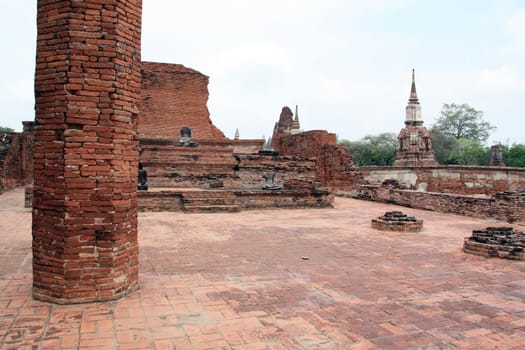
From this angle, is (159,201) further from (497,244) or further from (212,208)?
(497,244)

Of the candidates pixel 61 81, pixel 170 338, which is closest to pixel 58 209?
pixel 61 81

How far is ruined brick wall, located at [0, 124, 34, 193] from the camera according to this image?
16717mm

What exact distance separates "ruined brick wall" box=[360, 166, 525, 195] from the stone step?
876 cm

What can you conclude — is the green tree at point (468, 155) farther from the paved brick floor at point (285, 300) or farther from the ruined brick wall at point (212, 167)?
the paved brick floor at point (285, 300)

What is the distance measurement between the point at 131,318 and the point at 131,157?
1569 millimetres

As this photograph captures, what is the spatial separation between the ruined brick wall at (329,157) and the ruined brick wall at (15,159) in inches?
503

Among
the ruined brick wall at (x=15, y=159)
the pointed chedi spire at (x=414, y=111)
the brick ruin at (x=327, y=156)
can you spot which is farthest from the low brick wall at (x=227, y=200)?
the pointed chedi spire at (x=414, y=111)

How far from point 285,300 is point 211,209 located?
24.0ft

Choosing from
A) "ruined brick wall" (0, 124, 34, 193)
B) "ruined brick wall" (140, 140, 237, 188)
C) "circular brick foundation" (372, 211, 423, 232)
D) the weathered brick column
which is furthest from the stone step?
"ruined brick wall" (0, 124, 34, 193)

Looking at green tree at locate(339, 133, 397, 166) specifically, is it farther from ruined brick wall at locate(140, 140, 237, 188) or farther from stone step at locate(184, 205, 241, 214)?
stone step at locate(184, 205, 241, 214)

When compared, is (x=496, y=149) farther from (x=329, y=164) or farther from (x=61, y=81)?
(x=61, y=81)

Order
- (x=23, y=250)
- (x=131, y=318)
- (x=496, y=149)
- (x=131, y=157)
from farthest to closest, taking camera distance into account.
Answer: (x=496, y=149), (x=23, y=250), (x=131, y=157), (x=131, y=318)

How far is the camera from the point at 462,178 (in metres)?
19.1

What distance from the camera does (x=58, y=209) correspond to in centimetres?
395
